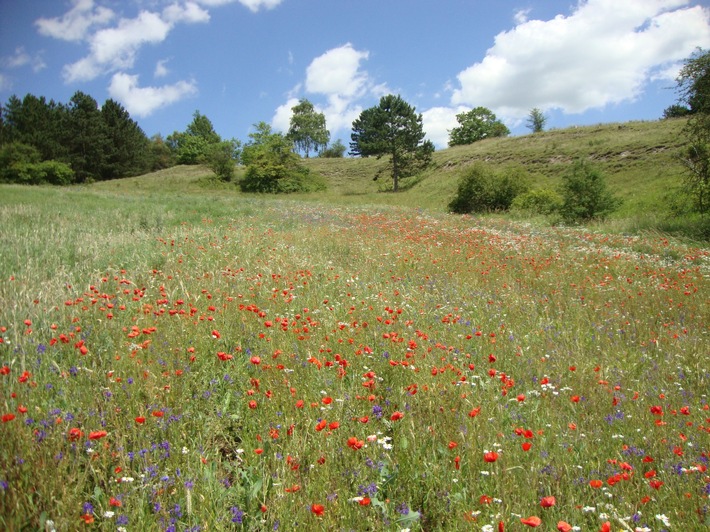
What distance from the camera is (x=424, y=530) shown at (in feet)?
7.09

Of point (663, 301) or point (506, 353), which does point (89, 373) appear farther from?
point (663, 301)

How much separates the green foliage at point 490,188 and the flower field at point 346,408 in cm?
2248

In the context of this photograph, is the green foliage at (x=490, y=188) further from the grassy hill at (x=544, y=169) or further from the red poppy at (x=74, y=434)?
the red poppy at (x=74, y=434)

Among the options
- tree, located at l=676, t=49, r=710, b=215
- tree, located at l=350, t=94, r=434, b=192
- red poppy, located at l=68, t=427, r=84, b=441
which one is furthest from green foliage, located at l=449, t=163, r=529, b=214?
red poppy, located at l=68, t=427, r=84, b=441

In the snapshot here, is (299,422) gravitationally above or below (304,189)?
below

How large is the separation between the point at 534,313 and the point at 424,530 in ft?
13.0

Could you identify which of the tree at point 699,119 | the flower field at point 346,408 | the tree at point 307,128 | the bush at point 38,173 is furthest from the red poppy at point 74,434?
the tree at point 307,128

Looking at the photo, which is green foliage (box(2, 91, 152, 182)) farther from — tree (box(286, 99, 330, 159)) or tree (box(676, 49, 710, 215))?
tree (box(676, 49, 710, 215))

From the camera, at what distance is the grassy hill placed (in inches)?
1029

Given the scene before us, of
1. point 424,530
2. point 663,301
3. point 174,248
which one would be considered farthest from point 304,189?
point 424,530

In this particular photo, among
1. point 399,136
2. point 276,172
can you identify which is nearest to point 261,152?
point 276,172

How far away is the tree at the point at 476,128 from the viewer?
3157 inches

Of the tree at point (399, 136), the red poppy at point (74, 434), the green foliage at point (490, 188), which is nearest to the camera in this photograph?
the red poppy at point (74, 434)

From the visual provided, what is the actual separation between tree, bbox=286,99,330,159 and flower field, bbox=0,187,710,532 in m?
95.1
